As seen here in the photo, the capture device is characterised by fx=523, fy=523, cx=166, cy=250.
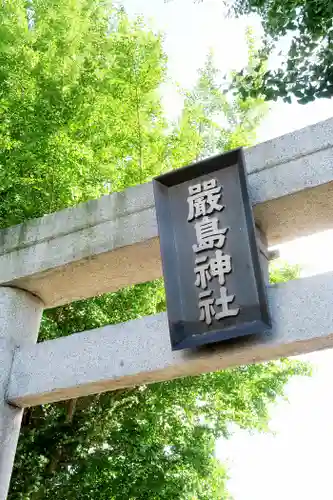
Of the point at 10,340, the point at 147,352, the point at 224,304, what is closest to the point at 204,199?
the point at 224,304

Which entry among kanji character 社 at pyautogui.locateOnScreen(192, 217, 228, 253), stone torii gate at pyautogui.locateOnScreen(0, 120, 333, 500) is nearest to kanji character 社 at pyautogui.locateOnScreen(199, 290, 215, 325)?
stone torii gate at pyautogui.locateOnScreen(0, 120, 333, 500)

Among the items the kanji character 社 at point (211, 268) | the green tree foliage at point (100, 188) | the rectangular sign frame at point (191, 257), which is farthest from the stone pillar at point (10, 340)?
the green tree foliage at point (100, 188)

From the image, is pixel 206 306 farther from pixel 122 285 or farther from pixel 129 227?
pixel 122 285

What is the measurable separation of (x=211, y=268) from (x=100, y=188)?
3658 millimetres

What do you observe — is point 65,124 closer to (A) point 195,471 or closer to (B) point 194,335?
(B) point 194,335

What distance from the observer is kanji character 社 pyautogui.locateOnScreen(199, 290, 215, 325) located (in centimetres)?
342

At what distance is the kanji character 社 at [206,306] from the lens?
3.42 m

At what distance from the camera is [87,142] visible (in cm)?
707

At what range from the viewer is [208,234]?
369 cm

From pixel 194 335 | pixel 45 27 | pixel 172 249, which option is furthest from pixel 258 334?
pixel 45 27

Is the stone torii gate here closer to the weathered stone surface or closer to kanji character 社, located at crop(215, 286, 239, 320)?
Answer: the weathered stone surface

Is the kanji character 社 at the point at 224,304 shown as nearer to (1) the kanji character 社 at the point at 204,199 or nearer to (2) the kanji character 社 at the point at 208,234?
(2) the kanji character 社 at the point at 208,234

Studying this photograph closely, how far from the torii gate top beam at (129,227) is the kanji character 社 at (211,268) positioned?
1.73 ft

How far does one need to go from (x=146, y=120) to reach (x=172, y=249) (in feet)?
14.6
